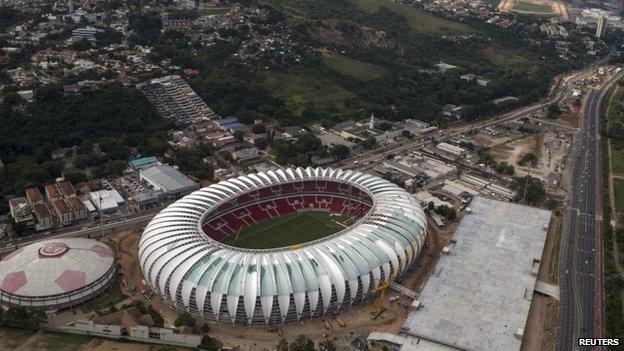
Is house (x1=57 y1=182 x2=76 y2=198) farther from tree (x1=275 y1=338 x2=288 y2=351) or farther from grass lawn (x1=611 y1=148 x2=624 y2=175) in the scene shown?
grass lawn (x1=611 y1=148 x2=624 y2=175)

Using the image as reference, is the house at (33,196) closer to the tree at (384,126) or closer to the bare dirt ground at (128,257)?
the bare dirt ground at (128,257)

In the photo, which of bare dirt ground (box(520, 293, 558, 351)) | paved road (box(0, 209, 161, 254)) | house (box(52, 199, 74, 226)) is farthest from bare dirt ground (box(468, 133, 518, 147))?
house (box(52, 199, 74, 226))

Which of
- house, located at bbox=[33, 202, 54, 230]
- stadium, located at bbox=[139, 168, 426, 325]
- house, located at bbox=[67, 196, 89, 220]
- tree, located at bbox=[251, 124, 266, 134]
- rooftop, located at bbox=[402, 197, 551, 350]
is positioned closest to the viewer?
rooftop, located at bbox=[402, 197, 551, 350]

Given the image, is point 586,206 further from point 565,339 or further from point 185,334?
point 185,334

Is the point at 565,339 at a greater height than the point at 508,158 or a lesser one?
greater

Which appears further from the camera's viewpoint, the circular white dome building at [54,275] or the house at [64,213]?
the house at [64,213]

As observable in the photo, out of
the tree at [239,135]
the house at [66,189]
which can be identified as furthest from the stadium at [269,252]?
the tree at [239,135]

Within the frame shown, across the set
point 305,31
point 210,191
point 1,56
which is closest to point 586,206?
point 210,191
